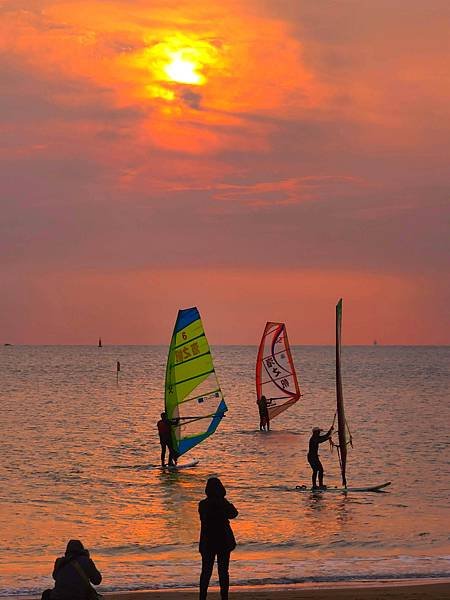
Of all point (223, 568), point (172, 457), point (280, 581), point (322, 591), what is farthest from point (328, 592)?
point (172, 457)

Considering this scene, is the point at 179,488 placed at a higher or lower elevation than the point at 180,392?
lower

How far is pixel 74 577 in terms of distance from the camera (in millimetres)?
10445

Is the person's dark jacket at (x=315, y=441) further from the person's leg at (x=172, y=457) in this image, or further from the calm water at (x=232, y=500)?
the person's leg at (x=172, y=457)

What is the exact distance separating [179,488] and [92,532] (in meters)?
6.69

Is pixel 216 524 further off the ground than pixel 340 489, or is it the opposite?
pixel 216 524

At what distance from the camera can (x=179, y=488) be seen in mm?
27375

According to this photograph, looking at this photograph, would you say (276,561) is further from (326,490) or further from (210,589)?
(326,490)

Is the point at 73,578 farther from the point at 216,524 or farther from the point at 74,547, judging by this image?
the point at 216,524

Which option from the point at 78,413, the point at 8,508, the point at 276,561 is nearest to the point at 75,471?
the point at 8,508

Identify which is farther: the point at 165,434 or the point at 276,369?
the point at 276,369

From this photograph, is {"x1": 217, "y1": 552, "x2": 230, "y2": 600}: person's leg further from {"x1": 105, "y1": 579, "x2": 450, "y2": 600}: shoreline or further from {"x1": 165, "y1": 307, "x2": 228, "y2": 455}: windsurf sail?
{"x1": 165, "y1": 307, "x2": 228, "y2": 455}: windsurf sail

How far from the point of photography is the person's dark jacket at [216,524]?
12.5m

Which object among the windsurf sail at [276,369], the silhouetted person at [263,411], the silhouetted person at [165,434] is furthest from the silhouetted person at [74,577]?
the windsurf sail at [276,369]

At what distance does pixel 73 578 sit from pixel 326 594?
5164mm
